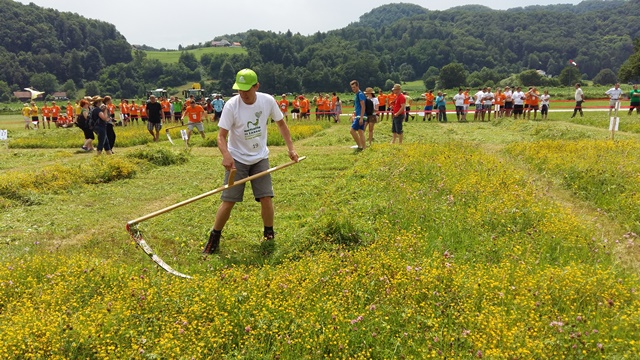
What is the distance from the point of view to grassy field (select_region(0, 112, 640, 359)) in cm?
361

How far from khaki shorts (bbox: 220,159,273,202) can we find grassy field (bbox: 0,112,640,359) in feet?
2.40

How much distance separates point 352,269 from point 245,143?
2.48m

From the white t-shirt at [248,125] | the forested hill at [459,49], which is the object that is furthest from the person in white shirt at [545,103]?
the forested hill at [459,49]

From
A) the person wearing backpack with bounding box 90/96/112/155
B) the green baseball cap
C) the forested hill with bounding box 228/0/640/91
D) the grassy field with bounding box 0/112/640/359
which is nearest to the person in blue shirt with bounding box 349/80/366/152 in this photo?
the grassy field with bounding box 0/112/640/359

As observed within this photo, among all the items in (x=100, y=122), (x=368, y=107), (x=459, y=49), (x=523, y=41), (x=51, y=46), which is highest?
(x=51, y=46)

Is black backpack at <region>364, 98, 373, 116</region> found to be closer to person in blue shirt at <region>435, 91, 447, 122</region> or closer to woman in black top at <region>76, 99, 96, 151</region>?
woman in black top at <region>76, 99, 96, 151</region>

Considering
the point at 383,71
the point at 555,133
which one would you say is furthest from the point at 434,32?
the point at 555,133

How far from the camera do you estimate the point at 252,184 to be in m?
6.24

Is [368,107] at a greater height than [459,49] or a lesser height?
lesser

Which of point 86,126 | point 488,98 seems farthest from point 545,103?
point 86,126

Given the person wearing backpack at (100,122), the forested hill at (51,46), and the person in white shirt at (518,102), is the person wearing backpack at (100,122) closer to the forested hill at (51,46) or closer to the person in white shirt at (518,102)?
the person in white shirt at (518,102)

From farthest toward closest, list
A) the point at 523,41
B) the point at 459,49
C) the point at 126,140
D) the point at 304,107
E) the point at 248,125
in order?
the point at 523,41, the point at 459,49, the point at 304,107, the point at 126,140, the point at 248,125

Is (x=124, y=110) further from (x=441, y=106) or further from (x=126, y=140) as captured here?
(x=441, y=106)

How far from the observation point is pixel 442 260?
16.2 feet
